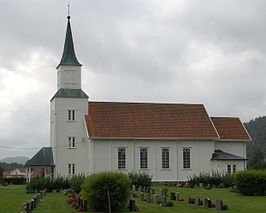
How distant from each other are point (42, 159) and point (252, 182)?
32.1 metres

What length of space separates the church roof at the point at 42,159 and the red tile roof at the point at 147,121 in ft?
19.7

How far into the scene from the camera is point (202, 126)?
67625 mm

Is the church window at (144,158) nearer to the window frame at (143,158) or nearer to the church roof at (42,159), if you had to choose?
the window frame at (143,158)

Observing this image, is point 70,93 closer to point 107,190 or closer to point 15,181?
point 15,181

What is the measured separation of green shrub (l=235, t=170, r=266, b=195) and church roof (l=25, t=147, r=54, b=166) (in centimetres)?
3001

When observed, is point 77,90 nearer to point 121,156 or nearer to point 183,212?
point 121,156

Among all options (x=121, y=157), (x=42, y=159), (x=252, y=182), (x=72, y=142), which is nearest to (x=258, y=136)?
(x=121, y=157)

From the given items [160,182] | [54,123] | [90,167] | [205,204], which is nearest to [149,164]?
[160,182]

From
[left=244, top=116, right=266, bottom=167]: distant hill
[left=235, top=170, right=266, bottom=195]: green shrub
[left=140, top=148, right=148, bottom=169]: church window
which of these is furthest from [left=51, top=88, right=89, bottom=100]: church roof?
[left=244, top=116, right=266, bottom=167]: distant hill

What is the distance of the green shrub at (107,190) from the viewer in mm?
29531

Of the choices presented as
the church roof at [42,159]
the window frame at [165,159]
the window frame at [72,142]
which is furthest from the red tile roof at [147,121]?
the church roof at [42,159]

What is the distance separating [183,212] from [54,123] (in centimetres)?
3941

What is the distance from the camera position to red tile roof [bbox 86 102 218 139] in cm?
6462

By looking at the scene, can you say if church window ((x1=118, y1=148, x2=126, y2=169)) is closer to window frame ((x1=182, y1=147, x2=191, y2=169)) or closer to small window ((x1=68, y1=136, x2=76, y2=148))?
small window ((x1=68, y1=136, x2=76, y2=148))
